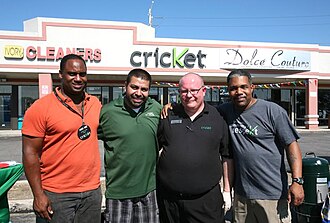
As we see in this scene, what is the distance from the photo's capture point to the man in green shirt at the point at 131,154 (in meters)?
3.17

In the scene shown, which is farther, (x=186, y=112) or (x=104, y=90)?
(x=104, y=90)

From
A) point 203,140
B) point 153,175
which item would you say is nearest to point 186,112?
point 203,140

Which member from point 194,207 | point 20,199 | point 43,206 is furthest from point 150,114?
point 20,199

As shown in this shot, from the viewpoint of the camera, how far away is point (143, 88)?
328 centimetres

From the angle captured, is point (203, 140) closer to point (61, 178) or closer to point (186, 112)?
point (186, 112)

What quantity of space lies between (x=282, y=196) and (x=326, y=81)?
77.5 ft

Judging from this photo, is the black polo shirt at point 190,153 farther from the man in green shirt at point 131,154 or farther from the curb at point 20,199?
the curb at point 20,199

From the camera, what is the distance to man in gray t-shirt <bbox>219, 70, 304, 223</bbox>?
10.6 ft

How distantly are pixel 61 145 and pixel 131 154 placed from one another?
645 millimetres

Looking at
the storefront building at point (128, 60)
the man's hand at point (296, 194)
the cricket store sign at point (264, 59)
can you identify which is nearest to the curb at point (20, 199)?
the man's hand at point (296, 194)

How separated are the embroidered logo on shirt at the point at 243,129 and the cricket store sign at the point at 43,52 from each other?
16273 mm

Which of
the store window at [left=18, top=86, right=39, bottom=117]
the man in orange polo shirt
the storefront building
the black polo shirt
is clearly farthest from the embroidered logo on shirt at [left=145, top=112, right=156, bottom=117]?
the store window at [left=18, top=86, right=39, bottom=117]

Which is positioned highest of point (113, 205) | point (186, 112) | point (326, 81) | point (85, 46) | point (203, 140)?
point (85, 46)

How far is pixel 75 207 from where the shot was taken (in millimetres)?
3037
